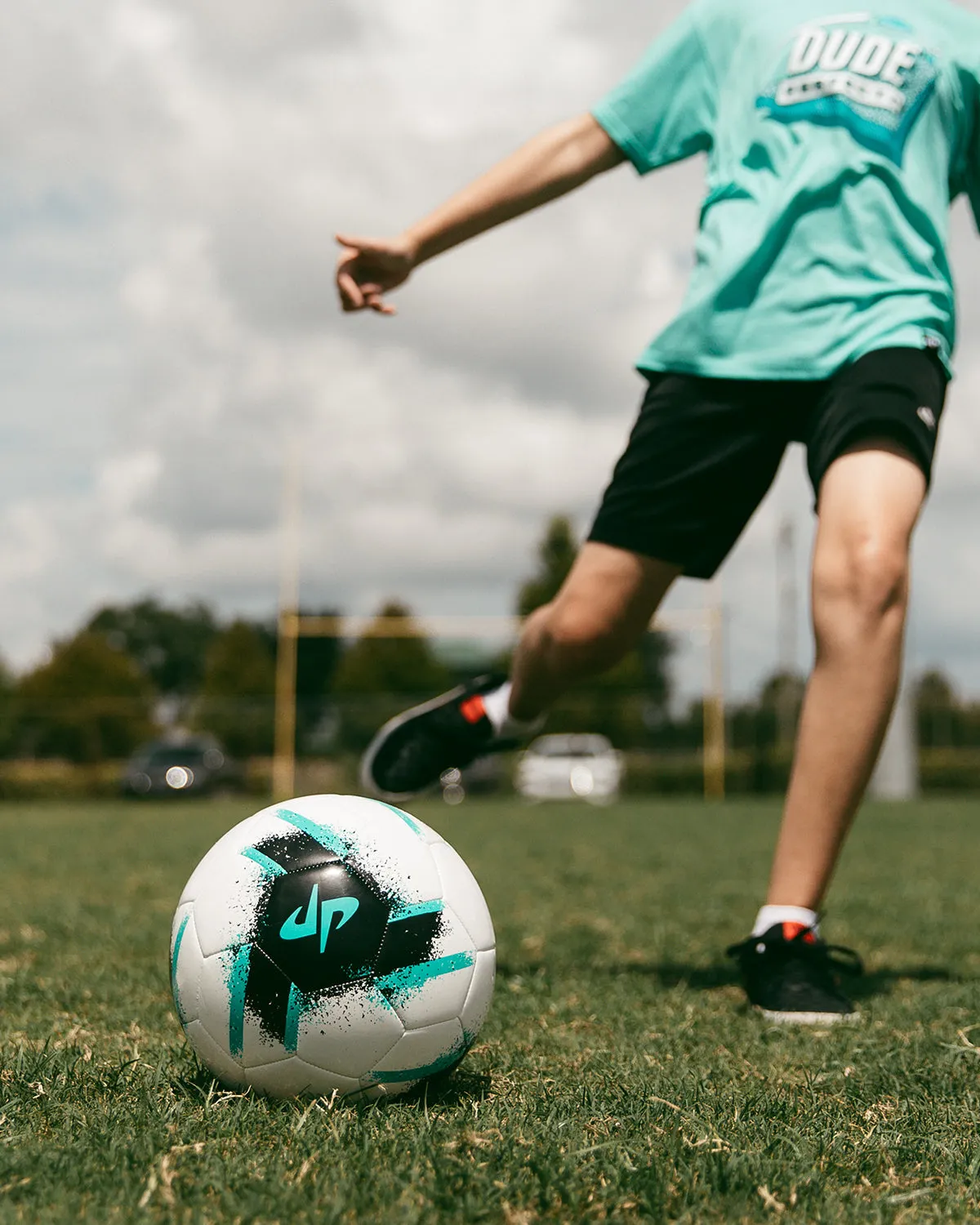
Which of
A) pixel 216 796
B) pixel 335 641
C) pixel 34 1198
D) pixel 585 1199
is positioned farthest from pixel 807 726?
pixel 335 641

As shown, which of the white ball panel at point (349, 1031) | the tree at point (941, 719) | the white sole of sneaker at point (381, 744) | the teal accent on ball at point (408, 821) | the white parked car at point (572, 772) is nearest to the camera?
the white ball panel at point (349, 1031)

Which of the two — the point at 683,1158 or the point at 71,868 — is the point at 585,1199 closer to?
the point at 683,1158

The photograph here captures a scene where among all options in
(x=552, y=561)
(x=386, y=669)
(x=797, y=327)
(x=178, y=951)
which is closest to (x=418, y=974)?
(x=178, y=951)

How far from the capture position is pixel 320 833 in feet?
6.44

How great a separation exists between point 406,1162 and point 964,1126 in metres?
0.80

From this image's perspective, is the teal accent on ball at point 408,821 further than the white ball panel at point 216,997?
Yes

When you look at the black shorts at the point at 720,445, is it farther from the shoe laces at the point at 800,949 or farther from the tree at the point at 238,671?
the tree at the point at 238,671

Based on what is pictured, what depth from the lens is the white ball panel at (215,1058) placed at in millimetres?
1870

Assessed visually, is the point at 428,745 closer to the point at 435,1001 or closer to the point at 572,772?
the point at 435,1001

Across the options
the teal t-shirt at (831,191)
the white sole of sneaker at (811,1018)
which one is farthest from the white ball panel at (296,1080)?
the teal t-shirt at (831,191)

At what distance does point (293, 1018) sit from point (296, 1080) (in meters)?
0.10

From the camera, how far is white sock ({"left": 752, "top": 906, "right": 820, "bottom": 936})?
2.69m

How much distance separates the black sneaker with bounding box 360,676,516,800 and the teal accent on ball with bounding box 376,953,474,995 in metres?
1.64

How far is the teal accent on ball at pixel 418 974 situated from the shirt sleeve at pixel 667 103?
6.94ft
